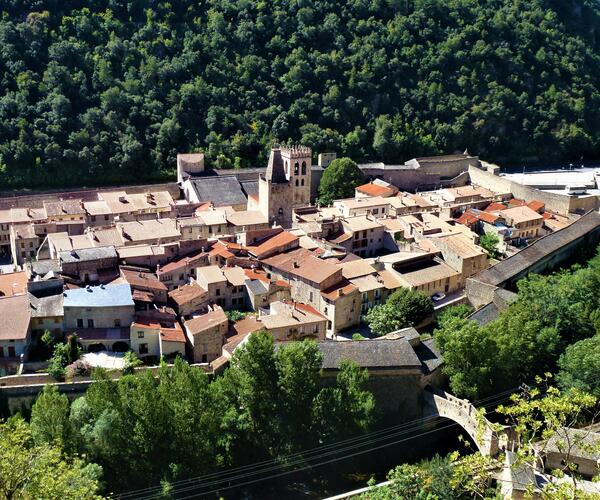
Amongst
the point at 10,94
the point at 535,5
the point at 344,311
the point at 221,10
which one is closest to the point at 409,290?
the point at 344,311

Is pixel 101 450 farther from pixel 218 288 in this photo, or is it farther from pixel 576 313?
pixel 576 313

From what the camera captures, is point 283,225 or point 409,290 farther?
point 283,225

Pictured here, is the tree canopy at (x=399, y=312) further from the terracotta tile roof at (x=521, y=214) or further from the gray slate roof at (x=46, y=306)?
the gray slate roof at (x=46, y=306)

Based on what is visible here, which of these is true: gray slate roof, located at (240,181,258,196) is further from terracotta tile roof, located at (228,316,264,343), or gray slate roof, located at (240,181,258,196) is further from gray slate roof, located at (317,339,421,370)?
gray slate roof, located at (317,339,421,370)

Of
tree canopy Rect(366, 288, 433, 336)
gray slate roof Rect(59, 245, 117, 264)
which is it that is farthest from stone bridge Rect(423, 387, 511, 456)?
gray slate roof Rect(59, 245, 117, 264)

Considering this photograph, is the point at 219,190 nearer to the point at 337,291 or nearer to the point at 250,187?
the point at 250,187
